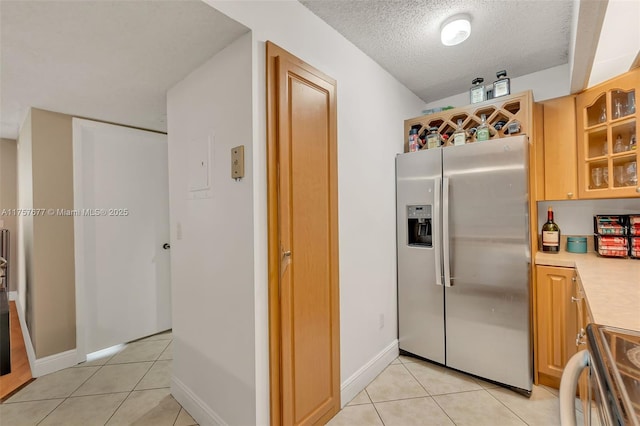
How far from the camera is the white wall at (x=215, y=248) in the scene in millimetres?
1416

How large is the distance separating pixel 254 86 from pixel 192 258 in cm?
114

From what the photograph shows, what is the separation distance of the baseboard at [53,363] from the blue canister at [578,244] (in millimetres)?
4214

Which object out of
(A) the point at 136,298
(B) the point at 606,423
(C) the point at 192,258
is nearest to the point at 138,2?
(C) the point at 192,258

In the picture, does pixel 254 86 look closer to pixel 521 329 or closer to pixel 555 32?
pixel 555 32

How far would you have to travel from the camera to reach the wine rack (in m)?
2.07

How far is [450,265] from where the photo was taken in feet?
7.12

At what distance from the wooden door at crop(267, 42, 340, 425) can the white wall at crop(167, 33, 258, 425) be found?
0.13 m

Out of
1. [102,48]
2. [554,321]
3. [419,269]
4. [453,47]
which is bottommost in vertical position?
[554,321]

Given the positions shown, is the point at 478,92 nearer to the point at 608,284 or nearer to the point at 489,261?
the point at 489,261

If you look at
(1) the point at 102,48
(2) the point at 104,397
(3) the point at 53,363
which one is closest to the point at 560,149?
(1) the point at 102,48

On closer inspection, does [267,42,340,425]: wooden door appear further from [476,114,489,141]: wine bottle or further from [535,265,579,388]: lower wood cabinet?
[535,265,579,388]: lower wood cabinet

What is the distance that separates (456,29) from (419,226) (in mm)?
1415

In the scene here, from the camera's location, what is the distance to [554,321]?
1936 millimetres

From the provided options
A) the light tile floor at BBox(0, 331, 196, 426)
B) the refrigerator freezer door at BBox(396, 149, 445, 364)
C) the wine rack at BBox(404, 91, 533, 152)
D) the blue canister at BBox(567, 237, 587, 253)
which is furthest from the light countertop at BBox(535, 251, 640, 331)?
the light tile floor at BBox(0, 331, 196, 426)
